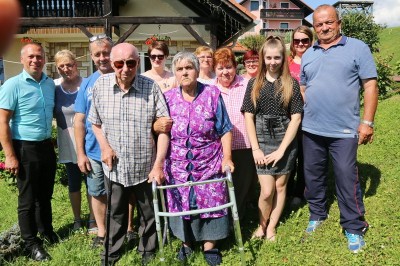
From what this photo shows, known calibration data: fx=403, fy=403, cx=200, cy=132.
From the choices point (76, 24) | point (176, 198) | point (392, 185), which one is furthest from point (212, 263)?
point (76, 24)

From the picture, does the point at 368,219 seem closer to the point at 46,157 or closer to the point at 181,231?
the point at 181,231

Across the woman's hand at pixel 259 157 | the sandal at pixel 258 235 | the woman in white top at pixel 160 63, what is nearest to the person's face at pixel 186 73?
the woman in white top at pixel 160 63

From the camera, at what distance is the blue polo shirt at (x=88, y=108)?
145 inches

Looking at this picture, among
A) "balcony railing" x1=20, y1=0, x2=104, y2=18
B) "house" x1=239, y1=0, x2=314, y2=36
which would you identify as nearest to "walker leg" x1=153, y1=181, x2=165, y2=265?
"balcony railing" x1=20, y1=0, x2=104, y2=18

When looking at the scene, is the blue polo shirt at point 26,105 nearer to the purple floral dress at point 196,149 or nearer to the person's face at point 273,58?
the purple floral dress at point 196,149

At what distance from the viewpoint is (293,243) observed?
384 cm

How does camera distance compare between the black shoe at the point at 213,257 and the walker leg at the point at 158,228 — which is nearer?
the walker leg at the point at 158,228

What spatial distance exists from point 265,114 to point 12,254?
278 centimetres

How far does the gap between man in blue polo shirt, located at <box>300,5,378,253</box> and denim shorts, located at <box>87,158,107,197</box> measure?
1.99m

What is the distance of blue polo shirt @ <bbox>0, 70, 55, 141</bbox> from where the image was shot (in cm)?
364

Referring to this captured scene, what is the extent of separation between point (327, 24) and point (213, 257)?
227cm

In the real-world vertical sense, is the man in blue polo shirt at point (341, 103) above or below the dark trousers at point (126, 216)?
above

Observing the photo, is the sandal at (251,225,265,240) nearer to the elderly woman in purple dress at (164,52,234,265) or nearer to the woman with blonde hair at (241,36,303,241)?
the woman with blonde hair at (241,36,303,241)

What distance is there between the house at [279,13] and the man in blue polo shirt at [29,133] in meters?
52.0
